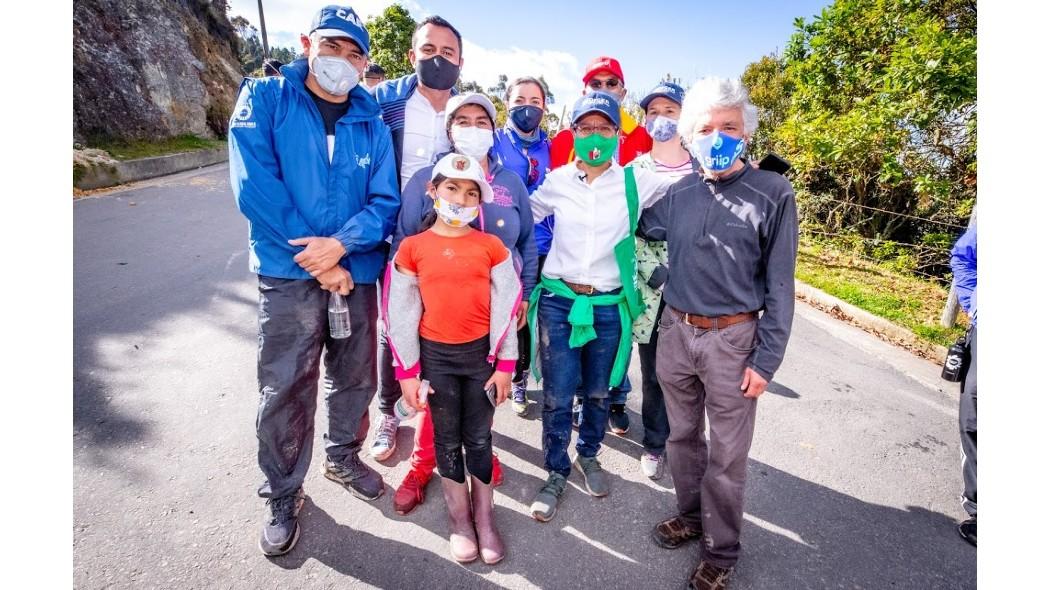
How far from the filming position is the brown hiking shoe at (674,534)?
2604mm

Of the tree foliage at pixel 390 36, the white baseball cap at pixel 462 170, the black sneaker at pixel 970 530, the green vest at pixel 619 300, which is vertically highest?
the tree foliage at pixel 390 36

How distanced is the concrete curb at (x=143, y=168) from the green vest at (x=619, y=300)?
10.7 m

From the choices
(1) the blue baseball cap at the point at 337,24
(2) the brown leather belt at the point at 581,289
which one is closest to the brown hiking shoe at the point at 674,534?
(2) the brown leather belt at the point at 581,289

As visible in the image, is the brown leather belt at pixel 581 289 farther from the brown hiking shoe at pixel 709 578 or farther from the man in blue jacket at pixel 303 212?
the brown hiking shoe at pixel 709 578

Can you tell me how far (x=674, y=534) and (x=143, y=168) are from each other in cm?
1341

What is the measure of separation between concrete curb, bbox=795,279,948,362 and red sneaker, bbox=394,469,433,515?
4.92 meters

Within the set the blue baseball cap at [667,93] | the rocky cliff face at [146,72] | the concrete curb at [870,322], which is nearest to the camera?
the blue baseball cap at [667,93]

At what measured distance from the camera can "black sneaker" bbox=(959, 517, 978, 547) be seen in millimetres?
2736

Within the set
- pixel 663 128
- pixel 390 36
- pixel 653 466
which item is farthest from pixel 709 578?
pixel 390 36

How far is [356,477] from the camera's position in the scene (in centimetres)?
287

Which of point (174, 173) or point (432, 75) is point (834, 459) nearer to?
point (432, 75)

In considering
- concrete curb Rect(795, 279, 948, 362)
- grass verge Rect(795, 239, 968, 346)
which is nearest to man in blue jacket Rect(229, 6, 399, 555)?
concrete curb Rect(795, 279, 948, 362)

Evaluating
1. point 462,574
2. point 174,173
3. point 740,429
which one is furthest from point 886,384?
point 174,173

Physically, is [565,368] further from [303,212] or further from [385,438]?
[303,212]
